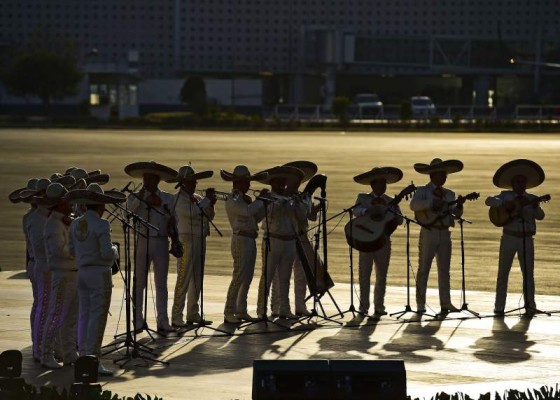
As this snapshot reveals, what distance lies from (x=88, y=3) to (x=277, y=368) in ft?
507

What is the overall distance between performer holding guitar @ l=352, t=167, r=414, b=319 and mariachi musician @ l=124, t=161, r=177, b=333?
244 centimetres

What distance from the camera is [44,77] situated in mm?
116375

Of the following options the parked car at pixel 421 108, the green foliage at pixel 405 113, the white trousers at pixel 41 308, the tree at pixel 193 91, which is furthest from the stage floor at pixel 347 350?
the tree at pixel 193 91

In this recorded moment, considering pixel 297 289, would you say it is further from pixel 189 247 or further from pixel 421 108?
pixel 421 108

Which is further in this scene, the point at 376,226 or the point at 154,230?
the point at 376,226

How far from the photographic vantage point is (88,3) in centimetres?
16100

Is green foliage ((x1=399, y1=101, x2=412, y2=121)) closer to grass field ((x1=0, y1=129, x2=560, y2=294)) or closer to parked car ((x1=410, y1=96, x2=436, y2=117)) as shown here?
parked car ((x1=410, y1=96, x2=436, y2=117))

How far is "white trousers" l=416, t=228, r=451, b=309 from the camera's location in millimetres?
18172

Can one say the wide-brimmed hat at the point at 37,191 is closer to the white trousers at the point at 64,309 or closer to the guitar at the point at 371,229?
the white trousers at the point at 64,309

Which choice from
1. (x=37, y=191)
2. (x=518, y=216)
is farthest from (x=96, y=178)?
(x=518, y=216)

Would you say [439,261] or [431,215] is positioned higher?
[431,215]

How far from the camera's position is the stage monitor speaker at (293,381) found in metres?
9.84

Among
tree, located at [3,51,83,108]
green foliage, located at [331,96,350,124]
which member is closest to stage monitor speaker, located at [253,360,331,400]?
green foliage, located at [331,96,350,124]

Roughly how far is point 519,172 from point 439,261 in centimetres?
154
